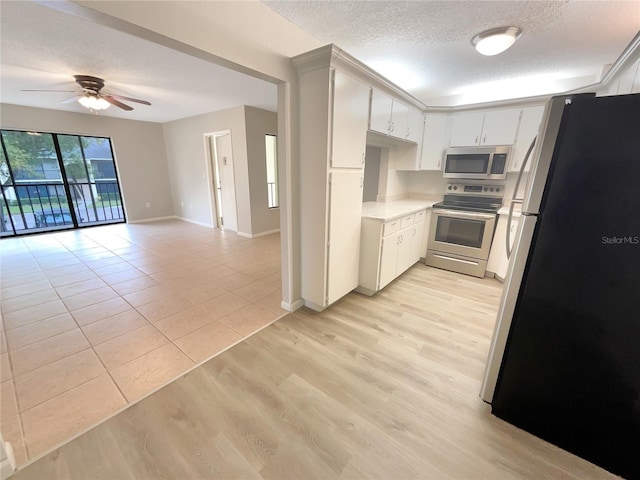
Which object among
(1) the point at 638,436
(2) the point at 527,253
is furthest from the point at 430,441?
(2) the point at 527,253

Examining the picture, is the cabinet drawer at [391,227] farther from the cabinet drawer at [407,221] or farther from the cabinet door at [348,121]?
the cabinet door at [348,121]

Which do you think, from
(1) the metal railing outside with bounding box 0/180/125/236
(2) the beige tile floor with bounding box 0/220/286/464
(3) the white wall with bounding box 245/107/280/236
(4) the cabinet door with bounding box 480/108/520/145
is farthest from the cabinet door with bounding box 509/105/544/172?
(1) the metal railing outside with bounding box 0/180/125/236

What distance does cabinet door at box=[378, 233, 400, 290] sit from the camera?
2832mm

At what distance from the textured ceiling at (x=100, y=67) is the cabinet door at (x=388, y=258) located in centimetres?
257

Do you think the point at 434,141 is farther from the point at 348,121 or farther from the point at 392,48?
the point at 348,121

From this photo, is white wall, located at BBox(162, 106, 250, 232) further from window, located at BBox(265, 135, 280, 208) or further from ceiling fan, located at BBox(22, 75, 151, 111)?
ceiling fan, located at BBox(22, 75, 151, 111)

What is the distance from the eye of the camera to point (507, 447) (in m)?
1.40

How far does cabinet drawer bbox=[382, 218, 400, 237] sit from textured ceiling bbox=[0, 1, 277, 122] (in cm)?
241

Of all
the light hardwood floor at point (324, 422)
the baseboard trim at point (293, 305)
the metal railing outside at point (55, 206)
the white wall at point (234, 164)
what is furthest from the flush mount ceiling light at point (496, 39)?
the metal railing outside at point (55, 206)

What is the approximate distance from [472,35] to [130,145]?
7.04 meters

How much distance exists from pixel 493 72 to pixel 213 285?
425 cm

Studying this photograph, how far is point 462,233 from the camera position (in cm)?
352

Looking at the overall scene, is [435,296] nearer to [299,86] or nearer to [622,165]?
[622,165]

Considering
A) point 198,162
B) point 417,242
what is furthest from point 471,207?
point 198,162
